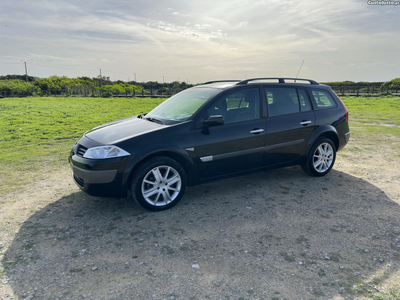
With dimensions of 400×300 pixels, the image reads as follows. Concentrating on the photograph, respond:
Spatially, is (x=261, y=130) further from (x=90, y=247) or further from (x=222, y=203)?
(x=90, y=247)

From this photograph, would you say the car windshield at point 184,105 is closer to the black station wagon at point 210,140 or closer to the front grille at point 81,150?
the black station wagon at point 210,140

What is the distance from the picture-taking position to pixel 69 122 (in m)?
14.1

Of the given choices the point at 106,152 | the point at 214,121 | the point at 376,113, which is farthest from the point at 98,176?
the point at 376,113

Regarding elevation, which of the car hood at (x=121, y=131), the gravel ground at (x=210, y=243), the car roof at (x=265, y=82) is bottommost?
the gravel ground at (x=210, y=243)

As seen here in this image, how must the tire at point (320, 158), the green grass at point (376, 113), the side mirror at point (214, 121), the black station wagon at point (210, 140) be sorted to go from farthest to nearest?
the green grass at point (376, 113) < the tire at point (320, 158) < the side mirror at point (214, 121) < the black station wagon at point (210, 140)

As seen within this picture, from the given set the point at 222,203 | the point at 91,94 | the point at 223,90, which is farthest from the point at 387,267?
the point at 91,94

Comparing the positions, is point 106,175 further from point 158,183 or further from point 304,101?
point 304,101

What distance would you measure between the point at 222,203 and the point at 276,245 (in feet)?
4.26

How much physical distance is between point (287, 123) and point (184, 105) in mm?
1802

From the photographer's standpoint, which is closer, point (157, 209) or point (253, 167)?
point (157, 209)

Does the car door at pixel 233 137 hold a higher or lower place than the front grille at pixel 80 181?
higher

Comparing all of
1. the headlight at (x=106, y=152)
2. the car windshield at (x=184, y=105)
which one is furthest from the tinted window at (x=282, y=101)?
the headlight at (x=106, y=152)

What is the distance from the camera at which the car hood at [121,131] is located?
414 centimetres

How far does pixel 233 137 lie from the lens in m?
4.57
